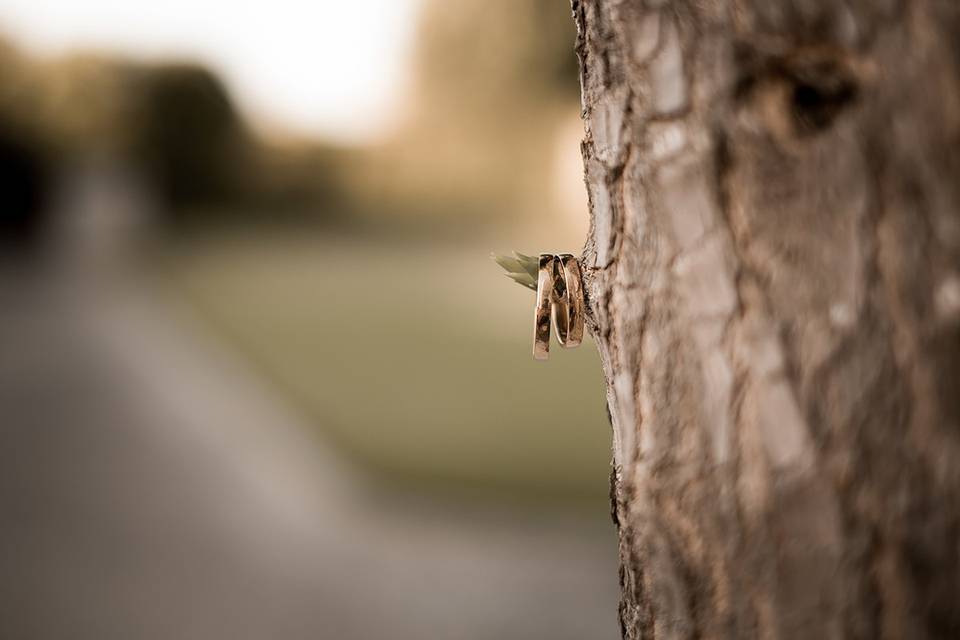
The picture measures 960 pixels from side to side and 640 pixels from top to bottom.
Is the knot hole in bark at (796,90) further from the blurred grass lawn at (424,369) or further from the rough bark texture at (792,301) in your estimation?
the blurred grass lawn at (424,369)

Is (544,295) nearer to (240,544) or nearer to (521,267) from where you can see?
(521,267)

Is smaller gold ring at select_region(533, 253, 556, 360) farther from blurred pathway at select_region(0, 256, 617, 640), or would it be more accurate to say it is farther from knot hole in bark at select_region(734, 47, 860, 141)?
blurred pathway at select_region(0, 256, 617, 640)

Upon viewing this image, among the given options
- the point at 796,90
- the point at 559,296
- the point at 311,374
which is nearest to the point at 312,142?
the point at 311,374

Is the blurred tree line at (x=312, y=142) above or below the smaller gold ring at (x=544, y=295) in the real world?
above

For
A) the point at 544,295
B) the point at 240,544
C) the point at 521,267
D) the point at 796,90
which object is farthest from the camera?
the point at 240,544

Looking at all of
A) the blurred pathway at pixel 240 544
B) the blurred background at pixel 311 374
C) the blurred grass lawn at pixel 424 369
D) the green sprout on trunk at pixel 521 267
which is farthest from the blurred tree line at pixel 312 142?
the green sprout on trunk at pixel 521 267
